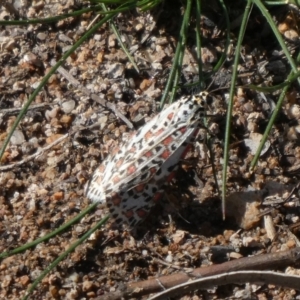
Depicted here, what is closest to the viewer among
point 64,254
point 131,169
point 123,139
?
point 64,254

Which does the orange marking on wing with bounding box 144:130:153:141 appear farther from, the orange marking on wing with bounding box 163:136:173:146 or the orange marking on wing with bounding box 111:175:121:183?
the orange marking on wing with bounding box 111:175:121:183

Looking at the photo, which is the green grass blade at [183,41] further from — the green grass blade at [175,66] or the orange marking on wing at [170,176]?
the orange marking on wing at [170,176]

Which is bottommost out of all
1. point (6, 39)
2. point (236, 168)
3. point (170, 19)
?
point (236, 168)

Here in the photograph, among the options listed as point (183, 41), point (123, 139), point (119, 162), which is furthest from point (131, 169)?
point (183, 41)

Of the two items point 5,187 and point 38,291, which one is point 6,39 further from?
point 38,291

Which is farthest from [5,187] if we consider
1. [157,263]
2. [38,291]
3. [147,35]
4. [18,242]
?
[147,35]

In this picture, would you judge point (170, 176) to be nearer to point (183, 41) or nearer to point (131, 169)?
point (131, 169)

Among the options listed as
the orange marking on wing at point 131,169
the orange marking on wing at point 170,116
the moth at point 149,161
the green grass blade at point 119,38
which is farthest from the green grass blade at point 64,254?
the green grass blade at point 119,38
